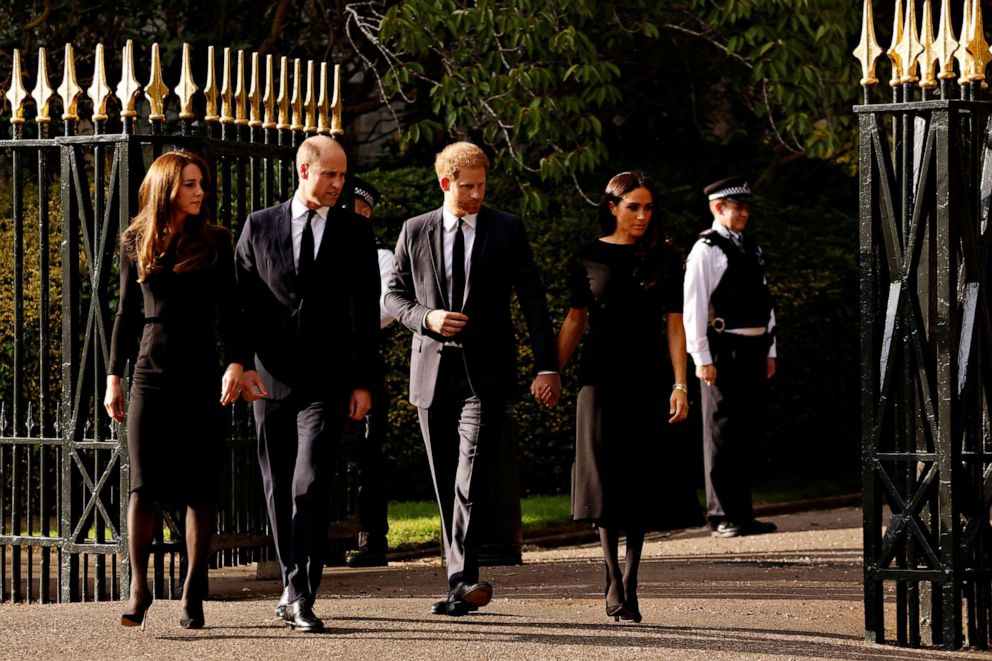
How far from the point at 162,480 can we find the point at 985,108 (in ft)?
11.7

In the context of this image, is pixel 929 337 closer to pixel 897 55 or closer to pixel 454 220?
pixel 897 55

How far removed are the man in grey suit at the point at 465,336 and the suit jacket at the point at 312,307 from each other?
16.5 inches

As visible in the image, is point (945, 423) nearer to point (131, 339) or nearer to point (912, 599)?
point (912, 599)

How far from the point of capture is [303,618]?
7.52 metres

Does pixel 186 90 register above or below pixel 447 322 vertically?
above

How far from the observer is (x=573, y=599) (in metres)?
9.11

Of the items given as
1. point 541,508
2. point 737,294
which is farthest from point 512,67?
point 541,508

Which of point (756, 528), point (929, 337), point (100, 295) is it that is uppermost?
point (100, 295)

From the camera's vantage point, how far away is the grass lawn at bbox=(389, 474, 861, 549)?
12736 millimetres

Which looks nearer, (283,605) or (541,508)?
(283,605)

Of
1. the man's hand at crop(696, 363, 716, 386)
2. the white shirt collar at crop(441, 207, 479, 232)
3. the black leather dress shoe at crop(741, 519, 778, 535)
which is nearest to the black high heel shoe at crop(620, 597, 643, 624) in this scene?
the white shirt collar at crop(441, 207, 479, 232)

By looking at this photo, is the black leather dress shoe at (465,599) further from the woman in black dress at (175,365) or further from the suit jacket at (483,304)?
the woman in black dress at (175,365)

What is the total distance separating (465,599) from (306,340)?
1.27m

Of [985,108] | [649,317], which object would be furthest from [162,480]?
[985,108]
